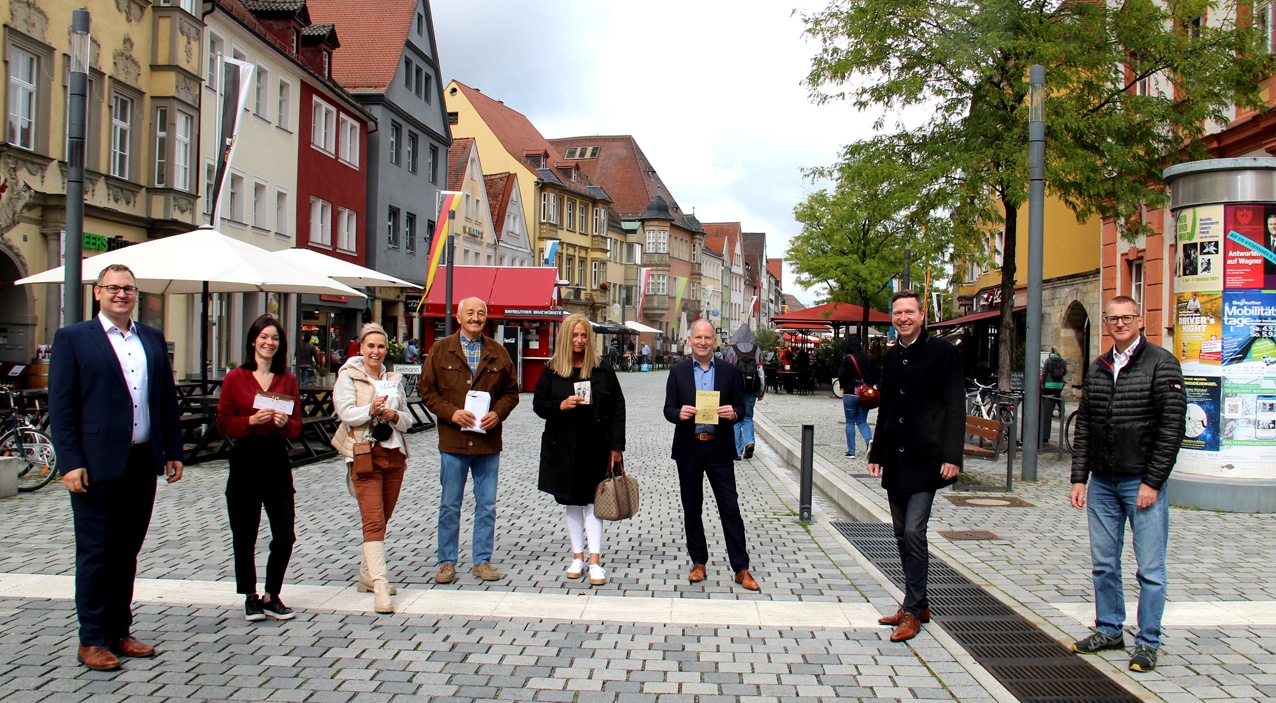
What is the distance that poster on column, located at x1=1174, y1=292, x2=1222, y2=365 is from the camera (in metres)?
9.43

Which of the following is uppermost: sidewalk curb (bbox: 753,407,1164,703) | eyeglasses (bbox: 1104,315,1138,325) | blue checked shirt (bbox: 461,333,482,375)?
eyeglasses (bbox: 1104,315,1138,325)

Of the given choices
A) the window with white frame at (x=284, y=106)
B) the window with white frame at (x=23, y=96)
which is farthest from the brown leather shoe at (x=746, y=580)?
the window with white frame at (x=284, y=106)

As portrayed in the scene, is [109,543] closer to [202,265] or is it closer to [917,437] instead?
[917,437]

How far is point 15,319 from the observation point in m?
18.5

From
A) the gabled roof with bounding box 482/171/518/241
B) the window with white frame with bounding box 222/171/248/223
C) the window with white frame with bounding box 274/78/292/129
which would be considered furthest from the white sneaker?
the gabled roof with bounding box 482/171/518/241

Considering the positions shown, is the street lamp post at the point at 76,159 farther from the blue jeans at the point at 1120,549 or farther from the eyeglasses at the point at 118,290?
the blue jeans at the point at 1120,549

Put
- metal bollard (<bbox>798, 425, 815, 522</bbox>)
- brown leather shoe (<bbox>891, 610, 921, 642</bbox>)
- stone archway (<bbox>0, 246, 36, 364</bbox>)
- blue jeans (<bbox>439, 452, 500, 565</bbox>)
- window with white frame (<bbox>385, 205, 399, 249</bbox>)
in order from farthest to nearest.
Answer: window with white frame (<bbox>385, 205, 399, 249</bbox>) → stone archway (<bbox>0, 246, 36, 364</bbox>) → metal bollard (<bbox>798, 425, 815, 522</bbox>) → blue jeans (<bbox>439, 452, 500, 565</bbox>) → brown leather shoe (<bbox>891, 610, 921, 642</bbox>)

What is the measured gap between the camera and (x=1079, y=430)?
5422 mm

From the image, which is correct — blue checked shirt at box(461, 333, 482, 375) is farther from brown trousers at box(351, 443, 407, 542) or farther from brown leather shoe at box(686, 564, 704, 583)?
brown leather shoe at box(686, 564, 704, 583)

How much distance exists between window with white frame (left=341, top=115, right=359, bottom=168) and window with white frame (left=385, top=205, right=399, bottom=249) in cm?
344

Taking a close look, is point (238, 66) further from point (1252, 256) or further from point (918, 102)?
point (1252, 256)

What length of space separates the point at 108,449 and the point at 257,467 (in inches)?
38.0

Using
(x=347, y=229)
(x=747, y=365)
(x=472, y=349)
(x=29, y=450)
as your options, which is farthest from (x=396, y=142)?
(x=472, y=349)

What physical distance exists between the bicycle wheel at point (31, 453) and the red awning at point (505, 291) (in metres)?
18.5
